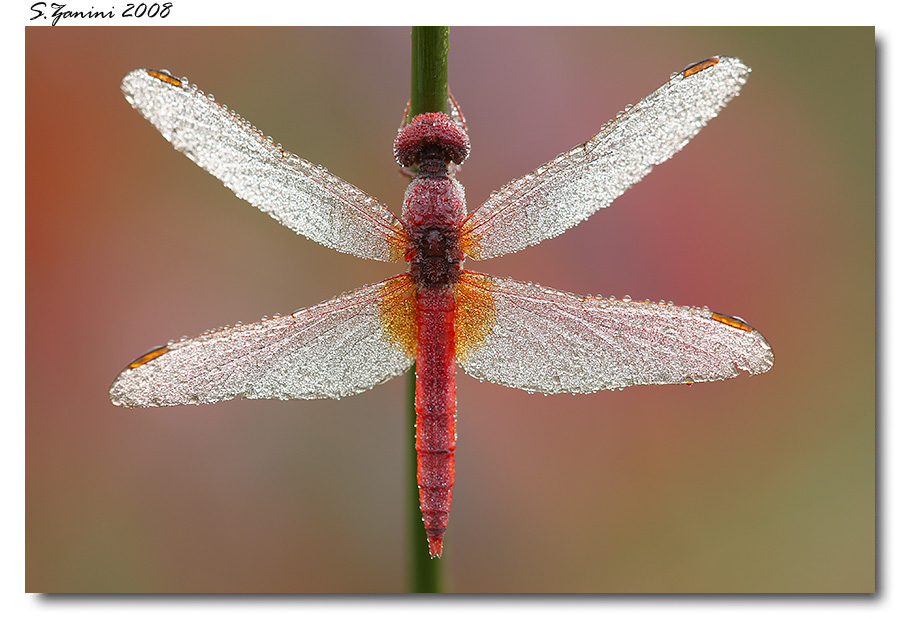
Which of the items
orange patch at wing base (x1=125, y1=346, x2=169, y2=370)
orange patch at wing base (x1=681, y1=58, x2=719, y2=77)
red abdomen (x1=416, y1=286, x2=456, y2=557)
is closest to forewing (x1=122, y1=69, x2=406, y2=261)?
red abdomen (x1=416, y1=286, x2=456, y2=557)

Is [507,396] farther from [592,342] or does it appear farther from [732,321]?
[732,321]

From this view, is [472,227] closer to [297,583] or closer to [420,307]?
[420,307]

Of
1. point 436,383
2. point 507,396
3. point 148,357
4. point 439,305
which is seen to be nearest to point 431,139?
point 439,305

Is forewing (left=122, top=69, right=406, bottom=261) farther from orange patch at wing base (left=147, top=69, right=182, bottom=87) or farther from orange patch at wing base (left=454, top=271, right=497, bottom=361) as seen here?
orange patch at wing base (left=454, top=271, right=497, bottom=361)

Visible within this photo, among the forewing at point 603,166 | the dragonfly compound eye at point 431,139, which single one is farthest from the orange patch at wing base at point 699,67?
the dragonfly compound eye at point 431,139

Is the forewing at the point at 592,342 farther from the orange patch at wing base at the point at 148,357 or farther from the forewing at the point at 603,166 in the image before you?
the orange patch at wing base at the point at 148,357

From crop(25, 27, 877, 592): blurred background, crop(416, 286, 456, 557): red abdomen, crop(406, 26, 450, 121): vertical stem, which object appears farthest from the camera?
crop(25, 27, 877, 592): blurred background

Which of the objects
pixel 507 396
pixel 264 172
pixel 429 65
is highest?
pixel 429 65
